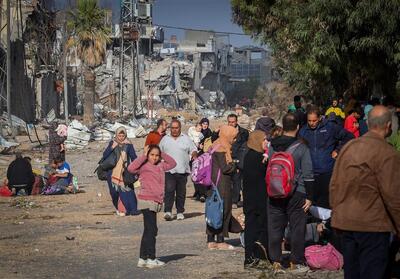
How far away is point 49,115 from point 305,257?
194 feet

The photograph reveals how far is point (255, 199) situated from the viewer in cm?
957

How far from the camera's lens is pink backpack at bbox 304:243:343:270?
9234mm

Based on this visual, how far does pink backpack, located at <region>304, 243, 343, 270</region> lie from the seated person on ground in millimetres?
10759

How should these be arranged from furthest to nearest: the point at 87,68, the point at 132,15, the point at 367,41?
1. the point at 132,15
2. the point at 87,68
3. the point at 367,41

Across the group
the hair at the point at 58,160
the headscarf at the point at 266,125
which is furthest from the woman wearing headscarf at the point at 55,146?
the headscarf at the point at 266,125

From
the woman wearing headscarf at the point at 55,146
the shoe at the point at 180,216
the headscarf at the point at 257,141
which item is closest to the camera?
the headscarf at the point at 257,141

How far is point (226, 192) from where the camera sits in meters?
11.2

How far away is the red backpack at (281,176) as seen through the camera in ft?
28.8

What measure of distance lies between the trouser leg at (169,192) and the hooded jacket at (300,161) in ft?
18.8

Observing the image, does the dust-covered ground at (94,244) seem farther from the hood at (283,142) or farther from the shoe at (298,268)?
the hood at (283,142)

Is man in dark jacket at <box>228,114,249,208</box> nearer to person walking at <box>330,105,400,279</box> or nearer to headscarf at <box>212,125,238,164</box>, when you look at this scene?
headscarf at <box>212,125,238,164</box>

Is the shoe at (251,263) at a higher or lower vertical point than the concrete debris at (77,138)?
higher

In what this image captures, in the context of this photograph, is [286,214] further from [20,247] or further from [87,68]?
[87,68]

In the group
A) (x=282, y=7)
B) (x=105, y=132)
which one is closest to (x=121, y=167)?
(x=282, y=7)
